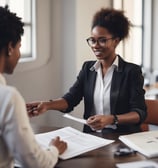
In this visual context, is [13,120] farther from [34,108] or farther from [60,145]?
[34,108]

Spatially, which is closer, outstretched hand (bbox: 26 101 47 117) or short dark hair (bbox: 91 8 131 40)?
outstretched hand (bbox: 26 101 47 117)

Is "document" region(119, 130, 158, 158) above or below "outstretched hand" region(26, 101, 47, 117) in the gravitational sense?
below

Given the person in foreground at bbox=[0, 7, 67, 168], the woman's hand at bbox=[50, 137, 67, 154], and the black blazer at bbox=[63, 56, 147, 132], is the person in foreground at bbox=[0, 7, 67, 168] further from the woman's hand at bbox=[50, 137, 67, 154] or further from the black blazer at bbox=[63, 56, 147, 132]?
the black blazer at bbox=[63, 56, 147, 132]

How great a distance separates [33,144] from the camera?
1.14m

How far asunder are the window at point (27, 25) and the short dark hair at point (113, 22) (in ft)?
2.47

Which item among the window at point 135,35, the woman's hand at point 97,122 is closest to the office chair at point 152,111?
the woman's hand at point 97,122

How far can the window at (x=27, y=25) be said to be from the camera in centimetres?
271

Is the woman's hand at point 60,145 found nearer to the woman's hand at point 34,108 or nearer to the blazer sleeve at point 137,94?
the woman's hand at point 34,108

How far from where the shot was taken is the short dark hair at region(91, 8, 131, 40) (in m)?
2.10

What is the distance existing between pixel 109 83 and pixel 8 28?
1029 millimetres

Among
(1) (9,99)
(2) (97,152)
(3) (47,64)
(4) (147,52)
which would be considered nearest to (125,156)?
Result: (2) (97,152)

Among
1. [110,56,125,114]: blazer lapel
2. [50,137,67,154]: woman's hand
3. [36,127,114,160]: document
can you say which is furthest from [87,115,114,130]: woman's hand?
[110,56,125,114]: blazer lapel

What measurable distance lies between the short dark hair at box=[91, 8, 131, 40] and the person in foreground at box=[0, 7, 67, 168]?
0.97 meters

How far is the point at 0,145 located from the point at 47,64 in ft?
5.85
